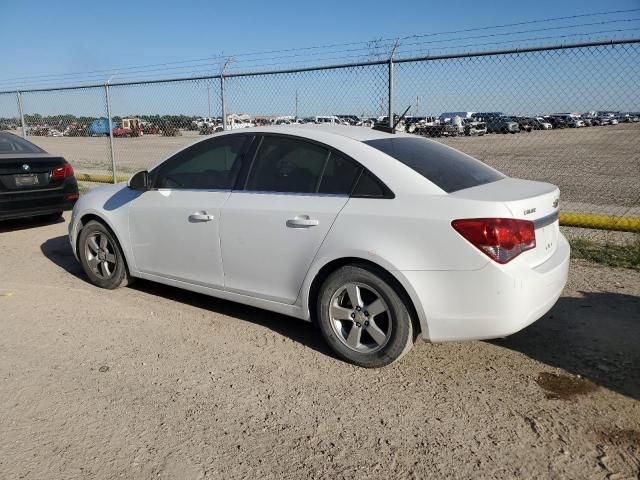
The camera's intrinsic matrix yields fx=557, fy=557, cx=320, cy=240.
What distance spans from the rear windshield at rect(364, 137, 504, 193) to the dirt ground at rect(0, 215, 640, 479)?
3.87 ft

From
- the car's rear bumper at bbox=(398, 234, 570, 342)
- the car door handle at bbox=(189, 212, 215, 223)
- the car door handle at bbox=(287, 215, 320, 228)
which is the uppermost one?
the car door handle at bbox=(287, 215, 320, 228)

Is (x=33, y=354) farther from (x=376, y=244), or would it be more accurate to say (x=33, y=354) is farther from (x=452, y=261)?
(x=452, y=261)

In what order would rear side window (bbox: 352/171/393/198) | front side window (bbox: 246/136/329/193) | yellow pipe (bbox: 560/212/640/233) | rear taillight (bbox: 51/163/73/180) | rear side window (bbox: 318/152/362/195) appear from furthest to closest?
rear taillight (bbox: 51/163/73/180) < yellow pipe (bbox: 560/212/640/233) < front side window (bbox: 246/136/329/193) < rear side window (bbox: 318/152/362/195) < rear side window (bbox: 352/171/393/198)

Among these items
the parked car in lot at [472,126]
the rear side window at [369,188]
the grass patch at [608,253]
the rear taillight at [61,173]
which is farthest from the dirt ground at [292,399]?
the parked car in lot at [472,126]

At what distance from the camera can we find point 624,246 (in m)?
6.20

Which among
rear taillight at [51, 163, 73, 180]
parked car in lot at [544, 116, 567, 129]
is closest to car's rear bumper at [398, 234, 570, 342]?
rear taillight at [51, 163, 73, 180]

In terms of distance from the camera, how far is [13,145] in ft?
27.1

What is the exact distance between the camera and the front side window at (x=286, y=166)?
3838mm

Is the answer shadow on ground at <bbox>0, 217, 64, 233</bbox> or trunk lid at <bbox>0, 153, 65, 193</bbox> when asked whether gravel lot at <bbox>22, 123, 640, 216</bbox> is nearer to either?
trunk lid at <bbox>0, 153, 65, 193</bbox>

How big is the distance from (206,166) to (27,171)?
4386mm

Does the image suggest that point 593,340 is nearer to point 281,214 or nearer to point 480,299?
point 480,299

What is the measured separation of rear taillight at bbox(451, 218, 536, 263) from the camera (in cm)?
309

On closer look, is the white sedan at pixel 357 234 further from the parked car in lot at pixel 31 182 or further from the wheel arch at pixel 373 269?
the parked car in lot at pixel 31 182

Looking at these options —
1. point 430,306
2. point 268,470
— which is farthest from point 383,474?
point 430,306
